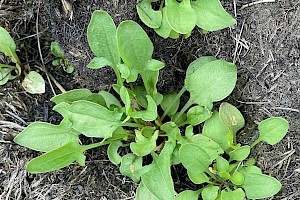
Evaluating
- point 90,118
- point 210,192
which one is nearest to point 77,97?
point 90,118

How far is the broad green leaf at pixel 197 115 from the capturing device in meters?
1.75

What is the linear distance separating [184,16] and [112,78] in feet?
1.23

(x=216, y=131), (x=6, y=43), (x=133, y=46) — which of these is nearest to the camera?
(x=133, y=46)

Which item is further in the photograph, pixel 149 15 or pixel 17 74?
pixel 17 74

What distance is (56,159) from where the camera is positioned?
1642 millimetres

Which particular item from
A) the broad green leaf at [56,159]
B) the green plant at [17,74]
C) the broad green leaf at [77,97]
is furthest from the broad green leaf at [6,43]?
the broad green leaf at [56,159]

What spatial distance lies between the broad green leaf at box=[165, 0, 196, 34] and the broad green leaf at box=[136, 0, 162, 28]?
51 millimetres

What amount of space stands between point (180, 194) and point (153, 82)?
0.39 m

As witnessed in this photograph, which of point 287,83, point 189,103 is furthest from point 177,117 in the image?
point 287,83

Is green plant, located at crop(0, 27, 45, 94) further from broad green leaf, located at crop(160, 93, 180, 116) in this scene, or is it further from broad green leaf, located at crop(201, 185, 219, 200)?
broad green leaf, located at crop(201, 185, 219, 200)

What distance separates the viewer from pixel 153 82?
68.5 inches

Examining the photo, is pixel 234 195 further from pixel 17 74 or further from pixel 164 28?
pixel 17 74

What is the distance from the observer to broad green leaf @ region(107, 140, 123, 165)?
1.78m

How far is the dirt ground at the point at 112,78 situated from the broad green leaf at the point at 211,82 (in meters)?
0.11
